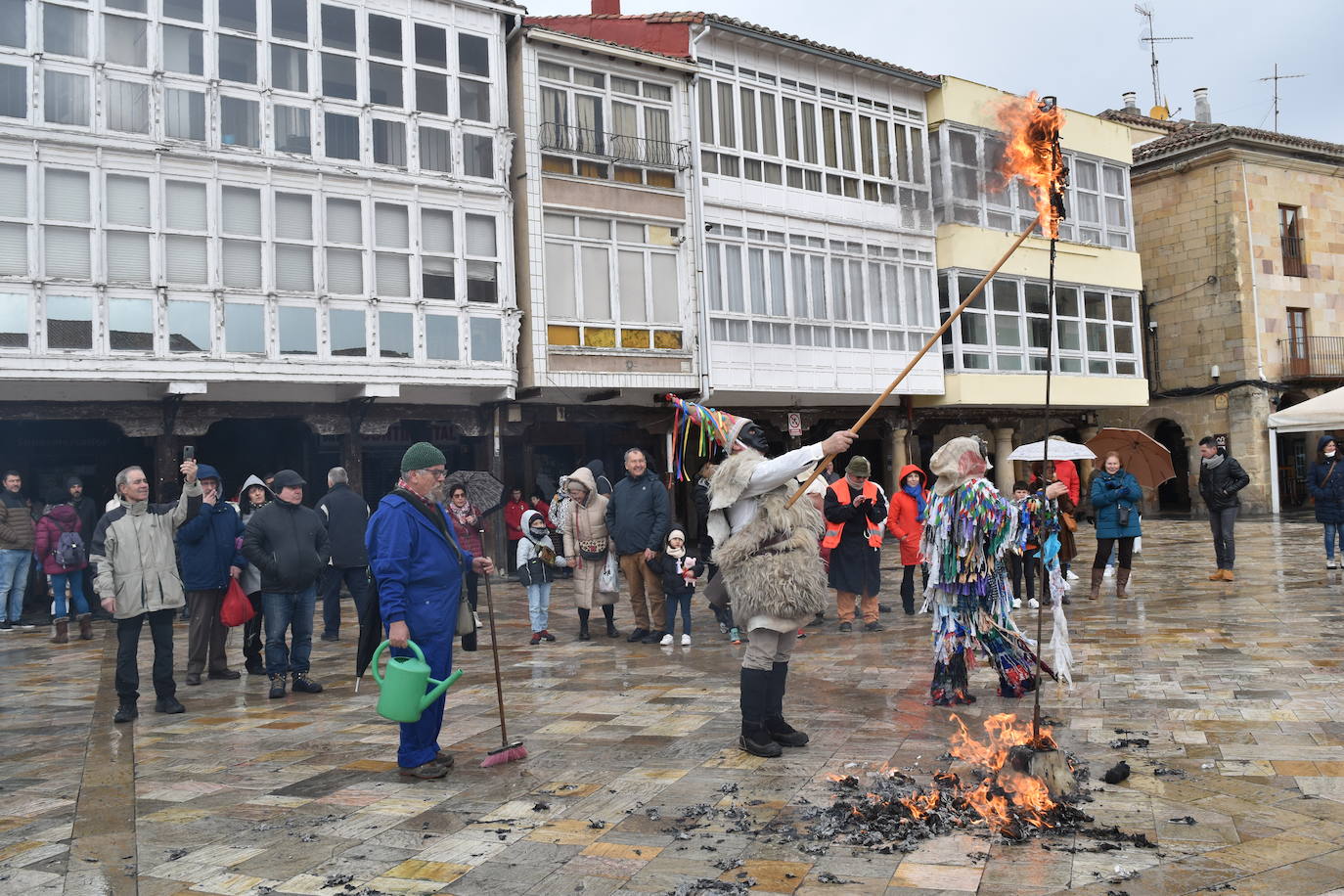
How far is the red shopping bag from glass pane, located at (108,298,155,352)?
7927mm

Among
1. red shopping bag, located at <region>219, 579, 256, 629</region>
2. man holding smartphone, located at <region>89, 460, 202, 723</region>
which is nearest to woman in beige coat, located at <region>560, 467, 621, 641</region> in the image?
red shopping bag, located at <region>219, 579, 256, 629</region>

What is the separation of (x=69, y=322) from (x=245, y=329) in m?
2.29

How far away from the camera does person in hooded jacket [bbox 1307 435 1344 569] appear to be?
13797 millimetres

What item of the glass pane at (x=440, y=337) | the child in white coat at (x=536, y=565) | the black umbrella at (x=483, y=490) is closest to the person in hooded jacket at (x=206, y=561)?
the black umbrella at (x=483, y=490)

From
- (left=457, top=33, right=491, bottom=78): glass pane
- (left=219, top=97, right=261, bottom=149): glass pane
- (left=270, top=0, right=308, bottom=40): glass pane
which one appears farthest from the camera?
(left=457, top=33, right=491, bottom=78): glass pane

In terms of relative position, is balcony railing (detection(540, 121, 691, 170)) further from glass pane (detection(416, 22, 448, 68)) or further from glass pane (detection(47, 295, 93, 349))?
glass pane (detection(47, 295, 93, 349))

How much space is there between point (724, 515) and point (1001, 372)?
1996 centimetres

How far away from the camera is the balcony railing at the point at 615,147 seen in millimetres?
19219

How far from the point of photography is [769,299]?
21328 millimetres

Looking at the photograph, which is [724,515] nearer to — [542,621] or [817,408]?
[542,621]

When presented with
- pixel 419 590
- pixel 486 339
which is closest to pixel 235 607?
pixel 419 590

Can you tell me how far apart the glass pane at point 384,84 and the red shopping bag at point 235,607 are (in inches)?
436

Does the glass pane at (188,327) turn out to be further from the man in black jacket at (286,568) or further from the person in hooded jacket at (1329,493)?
the person in hooded jacket at (1329,493)

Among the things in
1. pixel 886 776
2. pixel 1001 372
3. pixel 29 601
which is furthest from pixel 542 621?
pixel 1001 372
